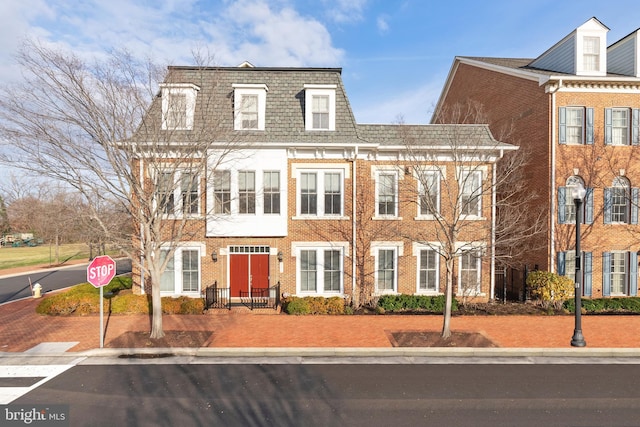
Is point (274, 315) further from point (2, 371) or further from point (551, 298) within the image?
point (551, 298)

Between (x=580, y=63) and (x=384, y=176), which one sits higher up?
(x=580, y=63)

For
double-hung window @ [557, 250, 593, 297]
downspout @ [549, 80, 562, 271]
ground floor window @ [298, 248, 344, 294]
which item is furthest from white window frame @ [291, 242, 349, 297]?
double-hung window @ [557, 250, 593, 297]

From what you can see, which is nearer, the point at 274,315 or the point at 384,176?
the point at 274,315

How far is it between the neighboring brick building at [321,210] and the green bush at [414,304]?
3.57 ft

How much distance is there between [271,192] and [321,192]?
237 centimetres

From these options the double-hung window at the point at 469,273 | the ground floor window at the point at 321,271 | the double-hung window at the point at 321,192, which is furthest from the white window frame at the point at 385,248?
the double-hung window at the point at 469,273

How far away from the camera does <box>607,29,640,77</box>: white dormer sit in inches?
611

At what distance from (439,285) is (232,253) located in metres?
10.2

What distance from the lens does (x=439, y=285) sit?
606 inches

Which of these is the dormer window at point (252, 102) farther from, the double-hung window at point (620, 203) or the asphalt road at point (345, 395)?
the double-hung window at point (620, 203)

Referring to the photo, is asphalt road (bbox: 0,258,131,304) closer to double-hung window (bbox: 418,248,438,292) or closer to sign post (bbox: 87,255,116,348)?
sign post (bbox: 87,255,116,348)

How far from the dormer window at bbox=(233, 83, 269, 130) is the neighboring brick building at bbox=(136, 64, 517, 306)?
5cm

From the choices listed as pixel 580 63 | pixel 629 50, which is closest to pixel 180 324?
pixel 580 63

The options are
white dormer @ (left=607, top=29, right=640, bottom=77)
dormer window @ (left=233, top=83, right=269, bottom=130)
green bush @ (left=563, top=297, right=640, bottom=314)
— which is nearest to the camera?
green bush @ (left=563, top=297, right=640, bottom=314)
